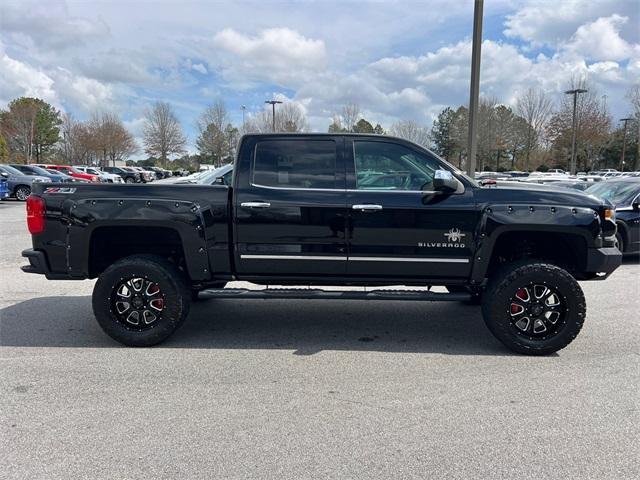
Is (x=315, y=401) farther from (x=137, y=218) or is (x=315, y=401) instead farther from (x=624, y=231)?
(x=624, y=231)

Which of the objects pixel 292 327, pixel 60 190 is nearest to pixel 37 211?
pixel 60 190

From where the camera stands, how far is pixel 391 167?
472cm

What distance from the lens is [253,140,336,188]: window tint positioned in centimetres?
468

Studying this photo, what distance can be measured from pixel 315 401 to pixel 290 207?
5.89 ft

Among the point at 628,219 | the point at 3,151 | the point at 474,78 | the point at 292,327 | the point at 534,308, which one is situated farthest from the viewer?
the point at 3,151

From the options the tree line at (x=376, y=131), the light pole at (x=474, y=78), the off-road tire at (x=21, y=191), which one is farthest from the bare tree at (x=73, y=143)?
the light pole at (x=474, y=78)

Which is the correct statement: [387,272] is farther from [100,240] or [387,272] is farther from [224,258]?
[100,240]

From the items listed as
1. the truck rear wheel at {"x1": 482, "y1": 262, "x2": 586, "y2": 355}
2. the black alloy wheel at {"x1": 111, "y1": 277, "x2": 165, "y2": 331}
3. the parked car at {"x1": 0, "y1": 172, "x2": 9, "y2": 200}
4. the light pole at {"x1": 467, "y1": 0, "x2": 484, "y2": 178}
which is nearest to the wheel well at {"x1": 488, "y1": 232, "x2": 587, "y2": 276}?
the truck rear wheel at {"x1": 482, "y1": 262, "x2": 586, "y2": 355}

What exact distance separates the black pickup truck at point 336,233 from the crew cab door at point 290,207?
10 mm

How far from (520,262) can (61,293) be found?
233 inches

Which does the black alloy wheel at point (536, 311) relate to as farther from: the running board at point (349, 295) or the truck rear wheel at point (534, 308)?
the running board at point (349, 295)

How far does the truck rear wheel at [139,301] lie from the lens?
180 inches

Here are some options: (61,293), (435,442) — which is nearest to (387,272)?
(435,442)

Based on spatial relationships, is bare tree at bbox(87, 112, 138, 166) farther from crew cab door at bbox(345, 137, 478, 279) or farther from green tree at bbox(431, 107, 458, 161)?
crew cab door at bbox(345, 137, 478, 279)
